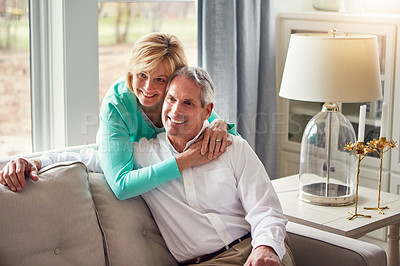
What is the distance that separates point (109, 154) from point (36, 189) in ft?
1.00

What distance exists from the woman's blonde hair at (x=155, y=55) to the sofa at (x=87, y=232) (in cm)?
43

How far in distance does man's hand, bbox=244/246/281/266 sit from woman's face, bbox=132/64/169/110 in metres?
0.68

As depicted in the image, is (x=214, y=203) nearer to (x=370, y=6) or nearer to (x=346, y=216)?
(x=346, y=216)

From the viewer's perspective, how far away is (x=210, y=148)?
79.1 inches

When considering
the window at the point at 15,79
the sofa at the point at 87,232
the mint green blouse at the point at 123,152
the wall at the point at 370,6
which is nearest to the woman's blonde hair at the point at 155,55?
the mint green blouse at the point at 123,152

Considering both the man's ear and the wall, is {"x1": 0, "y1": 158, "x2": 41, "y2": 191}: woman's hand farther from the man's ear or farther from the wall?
the wall

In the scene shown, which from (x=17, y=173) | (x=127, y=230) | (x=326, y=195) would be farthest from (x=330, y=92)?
(x=17, y=173)

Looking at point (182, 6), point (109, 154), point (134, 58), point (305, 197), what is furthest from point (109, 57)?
point (305, 197)

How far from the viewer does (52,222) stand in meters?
1.75

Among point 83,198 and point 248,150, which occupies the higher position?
point 248,150

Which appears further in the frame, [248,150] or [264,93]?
[264,93]

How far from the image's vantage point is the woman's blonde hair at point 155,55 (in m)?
2.05

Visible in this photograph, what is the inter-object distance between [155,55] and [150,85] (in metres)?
0.11

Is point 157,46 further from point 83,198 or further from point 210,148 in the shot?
point 83,198
